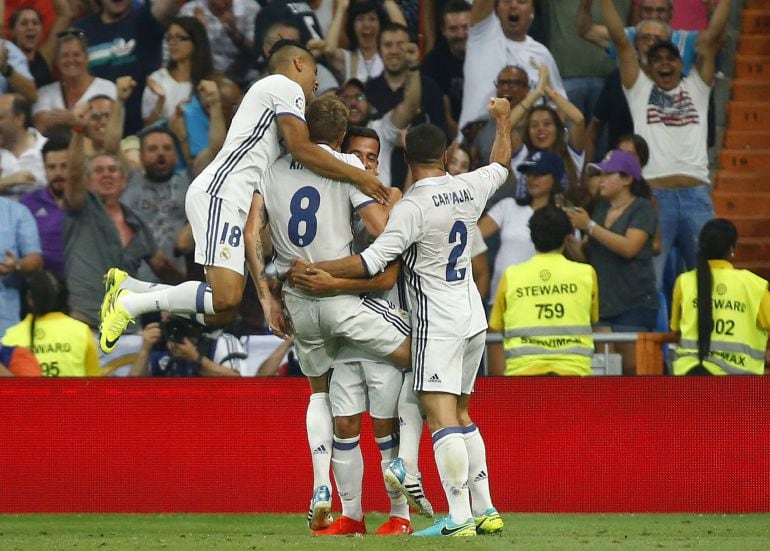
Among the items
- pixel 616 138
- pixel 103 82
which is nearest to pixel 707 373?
pixel 616 138

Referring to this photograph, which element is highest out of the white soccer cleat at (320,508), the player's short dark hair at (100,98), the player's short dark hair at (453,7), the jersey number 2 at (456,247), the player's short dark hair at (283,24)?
the player's short dark hair at (453,7)

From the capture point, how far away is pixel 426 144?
22.5ft

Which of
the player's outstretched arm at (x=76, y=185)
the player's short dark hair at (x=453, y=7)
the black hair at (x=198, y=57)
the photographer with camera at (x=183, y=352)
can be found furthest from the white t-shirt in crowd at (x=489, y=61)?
the player's outstretched arm at (x=76, y=185)

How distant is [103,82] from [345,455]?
571 centimetres

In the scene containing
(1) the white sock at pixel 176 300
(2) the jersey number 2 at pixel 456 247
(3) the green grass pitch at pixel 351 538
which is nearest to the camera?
(3) the green grass pitch at pixel 351 538

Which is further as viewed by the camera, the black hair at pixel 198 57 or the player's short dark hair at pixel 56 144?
the black hair at pixel 198 57

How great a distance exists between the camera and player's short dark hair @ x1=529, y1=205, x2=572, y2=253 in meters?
9.23

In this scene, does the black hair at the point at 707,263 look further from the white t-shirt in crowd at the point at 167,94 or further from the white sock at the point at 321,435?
the white t-shirt in crowd at the point at 167,94

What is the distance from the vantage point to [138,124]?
1173 cm

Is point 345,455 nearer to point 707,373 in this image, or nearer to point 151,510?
point 151,510

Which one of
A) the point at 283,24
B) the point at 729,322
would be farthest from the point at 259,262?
the point at 283,24

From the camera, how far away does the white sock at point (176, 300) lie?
7.36 metres

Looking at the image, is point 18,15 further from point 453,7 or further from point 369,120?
point 453,7

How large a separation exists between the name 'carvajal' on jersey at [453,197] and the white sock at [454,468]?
110cm
